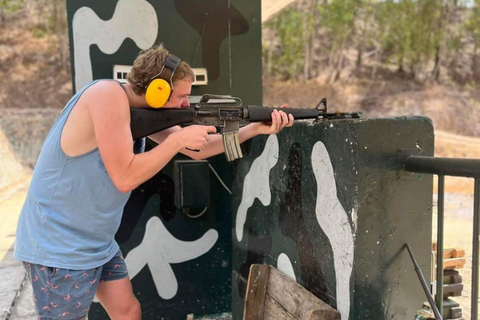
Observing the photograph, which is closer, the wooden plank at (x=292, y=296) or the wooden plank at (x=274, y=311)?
the wooden plank at (x=292, y=296)

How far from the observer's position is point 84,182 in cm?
182

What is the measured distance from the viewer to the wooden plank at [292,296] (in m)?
2.01

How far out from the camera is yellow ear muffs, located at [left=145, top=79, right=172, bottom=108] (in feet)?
6.07

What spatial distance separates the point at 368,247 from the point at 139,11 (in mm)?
2206

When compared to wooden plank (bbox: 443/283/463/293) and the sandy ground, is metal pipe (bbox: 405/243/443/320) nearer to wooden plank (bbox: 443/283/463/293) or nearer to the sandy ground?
wooden plank (bbox: 443/283/463/293)

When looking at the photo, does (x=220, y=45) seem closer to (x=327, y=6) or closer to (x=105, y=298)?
(x=105, y=298)

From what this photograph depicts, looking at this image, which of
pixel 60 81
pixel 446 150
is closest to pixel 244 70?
pixel 446 150

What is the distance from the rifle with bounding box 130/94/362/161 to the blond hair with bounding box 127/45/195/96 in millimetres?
121

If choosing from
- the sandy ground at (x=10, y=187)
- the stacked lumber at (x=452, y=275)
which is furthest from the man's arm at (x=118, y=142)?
the sandy ground at (x=10, y=187)

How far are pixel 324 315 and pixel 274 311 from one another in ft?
2.02

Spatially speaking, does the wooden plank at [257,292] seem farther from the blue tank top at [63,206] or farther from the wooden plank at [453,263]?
the wooden plank at [453,263]

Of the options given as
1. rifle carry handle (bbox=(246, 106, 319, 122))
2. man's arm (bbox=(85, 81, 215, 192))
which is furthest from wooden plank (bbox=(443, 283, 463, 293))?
man's arm (bbox=(85, 81, 215, 192))

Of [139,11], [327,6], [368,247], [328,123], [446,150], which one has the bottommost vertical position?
[446,150]

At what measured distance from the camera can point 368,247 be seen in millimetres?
1732
